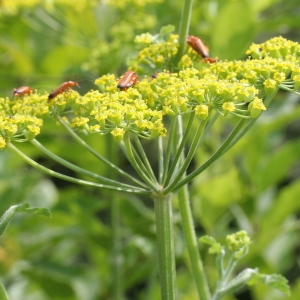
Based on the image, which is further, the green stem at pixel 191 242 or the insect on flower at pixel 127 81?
the green stem at pixel 191 242

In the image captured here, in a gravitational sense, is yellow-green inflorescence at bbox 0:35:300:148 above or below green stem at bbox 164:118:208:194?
above

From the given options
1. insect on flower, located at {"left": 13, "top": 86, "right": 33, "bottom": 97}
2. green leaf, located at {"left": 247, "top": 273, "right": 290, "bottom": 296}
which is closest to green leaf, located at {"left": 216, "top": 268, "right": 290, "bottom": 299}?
green leaf, located at {"left": 247, "top": 273, "right": 290, "bottom": 296}

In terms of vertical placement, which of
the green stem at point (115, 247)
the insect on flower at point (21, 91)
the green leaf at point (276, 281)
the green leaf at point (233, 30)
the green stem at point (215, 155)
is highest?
the green leaf at point (233, 30)

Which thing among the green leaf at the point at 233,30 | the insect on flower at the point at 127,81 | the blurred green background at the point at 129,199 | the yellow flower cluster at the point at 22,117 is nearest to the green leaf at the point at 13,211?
the yellow flower cluster at the point at 22,117

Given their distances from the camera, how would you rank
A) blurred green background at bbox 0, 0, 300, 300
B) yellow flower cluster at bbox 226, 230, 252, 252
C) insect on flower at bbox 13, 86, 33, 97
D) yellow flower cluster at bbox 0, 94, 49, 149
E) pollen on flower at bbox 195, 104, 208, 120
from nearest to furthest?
1. pollen on flower at bbox 195, 104, 208, 120
2. yellow flower cluster at bbox 0, 94, 49, 149
3. yellow flower cluster at bbox 226, 230, 252, 252
4. insect on flower at bbox 13, 86, 33, 97
5. blurred green background at bbox 0, 0, 300, 300

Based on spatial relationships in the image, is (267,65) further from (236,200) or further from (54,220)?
(54,220)

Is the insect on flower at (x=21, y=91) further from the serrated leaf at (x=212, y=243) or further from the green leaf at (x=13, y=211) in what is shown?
the serrated leaf at (x=212, y=243)

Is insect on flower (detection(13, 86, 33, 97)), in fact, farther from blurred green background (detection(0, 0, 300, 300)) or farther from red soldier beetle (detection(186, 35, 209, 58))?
blurred green background (detection(0, 0, 300, 300))

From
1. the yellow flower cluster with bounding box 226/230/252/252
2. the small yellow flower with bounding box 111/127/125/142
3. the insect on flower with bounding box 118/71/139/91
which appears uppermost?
the insect on flower with bounding box 118/71/139/91
